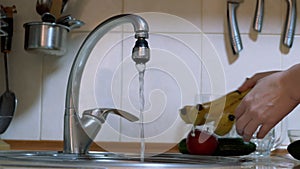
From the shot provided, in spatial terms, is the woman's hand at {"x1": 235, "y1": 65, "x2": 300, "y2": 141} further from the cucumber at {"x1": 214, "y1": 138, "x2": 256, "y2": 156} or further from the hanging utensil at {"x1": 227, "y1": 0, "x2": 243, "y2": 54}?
the hanging utensil at {"x1": 227, "y1": 0, "x2": 243, "y2": 54}

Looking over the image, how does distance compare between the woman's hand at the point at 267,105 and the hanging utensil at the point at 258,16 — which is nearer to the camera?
the woman's hand at the point at 267,105

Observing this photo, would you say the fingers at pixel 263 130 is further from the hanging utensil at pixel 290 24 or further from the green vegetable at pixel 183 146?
the hanging utensil at pixel 290 24

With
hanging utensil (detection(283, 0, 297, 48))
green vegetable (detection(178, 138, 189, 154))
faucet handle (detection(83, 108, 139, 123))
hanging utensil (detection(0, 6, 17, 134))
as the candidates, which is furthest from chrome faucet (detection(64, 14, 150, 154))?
hanging utensil (detection(283, 0, 297, 48))

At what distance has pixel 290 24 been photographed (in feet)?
4.21

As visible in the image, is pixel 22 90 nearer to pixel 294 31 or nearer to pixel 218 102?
pixel 218 102

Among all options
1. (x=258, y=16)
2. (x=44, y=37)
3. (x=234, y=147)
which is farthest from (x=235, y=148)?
(x=44, y=37)

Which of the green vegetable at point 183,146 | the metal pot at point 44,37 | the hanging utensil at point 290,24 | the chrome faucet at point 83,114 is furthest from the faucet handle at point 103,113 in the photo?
the hanging utensil at point 290,24

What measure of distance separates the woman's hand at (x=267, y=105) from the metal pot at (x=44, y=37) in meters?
0.48

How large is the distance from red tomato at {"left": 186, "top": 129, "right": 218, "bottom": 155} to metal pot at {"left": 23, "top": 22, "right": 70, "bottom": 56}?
40 centimetres

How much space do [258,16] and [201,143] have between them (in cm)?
43

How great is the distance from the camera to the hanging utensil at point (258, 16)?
1.29 metres

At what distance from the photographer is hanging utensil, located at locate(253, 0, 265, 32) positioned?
1294 millimetres

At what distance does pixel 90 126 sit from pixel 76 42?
0.34m

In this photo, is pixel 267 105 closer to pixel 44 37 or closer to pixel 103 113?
pixel 103 113
